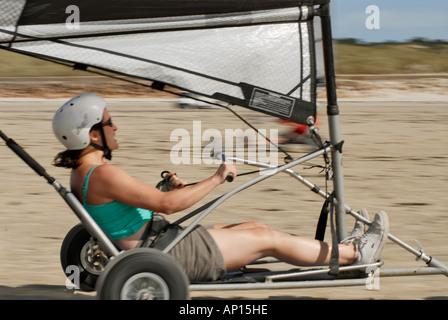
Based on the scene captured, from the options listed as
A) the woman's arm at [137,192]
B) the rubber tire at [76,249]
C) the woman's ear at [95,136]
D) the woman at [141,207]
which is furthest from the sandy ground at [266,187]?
the woman's ear at [95,136]

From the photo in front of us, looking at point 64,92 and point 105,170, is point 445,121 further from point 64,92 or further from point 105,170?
point 105,170

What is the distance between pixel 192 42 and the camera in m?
4.00

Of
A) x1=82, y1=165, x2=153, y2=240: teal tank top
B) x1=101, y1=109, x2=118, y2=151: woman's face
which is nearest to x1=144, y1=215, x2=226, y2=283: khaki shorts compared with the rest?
x1=82, y1=165, x2=153, y2=240: teal tank top

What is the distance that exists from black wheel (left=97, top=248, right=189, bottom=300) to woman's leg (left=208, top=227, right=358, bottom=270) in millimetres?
390

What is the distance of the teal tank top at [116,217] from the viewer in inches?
156

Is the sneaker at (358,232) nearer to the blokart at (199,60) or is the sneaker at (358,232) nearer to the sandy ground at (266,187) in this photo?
the blokart at (199,60)

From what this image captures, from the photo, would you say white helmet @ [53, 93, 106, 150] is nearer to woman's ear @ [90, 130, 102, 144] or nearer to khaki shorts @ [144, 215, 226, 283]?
woman's ear @ [90, 130, 102, 144]

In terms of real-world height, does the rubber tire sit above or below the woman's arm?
below

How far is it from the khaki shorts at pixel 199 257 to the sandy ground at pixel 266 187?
76cm

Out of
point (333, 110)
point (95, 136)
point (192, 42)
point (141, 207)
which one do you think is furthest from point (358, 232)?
point (95, 136)

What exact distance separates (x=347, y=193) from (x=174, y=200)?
14.8 feet

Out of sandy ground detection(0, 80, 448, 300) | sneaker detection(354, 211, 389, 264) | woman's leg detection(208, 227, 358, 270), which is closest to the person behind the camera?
woman's leg detection(208, 227, 358, 270)

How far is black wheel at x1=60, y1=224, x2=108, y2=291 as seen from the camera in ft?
15.2
